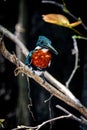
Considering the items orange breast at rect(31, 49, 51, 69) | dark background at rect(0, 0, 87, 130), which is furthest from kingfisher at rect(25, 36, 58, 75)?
dark background at rect(0, 0, 87, 130)

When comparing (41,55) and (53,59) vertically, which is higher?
(53,59)

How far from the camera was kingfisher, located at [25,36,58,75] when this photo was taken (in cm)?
71

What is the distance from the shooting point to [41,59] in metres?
0.73

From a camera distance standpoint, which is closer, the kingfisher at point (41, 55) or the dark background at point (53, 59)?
the kingfisher at point (41, 55)

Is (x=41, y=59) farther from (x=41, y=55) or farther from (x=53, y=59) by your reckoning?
(x=53, y=59)

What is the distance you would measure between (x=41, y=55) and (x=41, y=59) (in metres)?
0.02

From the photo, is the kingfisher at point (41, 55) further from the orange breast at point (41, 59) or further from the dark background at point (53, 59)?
the dark background at point (53, 59)

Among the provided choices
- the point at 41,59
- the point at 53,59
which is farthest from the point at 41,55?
the point at 53,59

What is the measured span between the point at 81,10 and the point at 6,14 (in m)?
0.40

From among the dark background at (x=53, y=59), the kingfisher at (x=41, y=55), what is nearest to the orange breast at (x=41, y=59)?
the kingfisher at (x=41, y=55)

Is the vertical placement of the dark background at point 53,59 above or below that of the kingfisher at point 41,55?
above

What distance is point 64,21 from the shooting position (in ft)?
2.19

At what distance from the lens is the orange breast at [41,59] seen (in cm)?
72

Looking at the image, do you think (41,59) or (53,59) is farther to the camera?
(53,59)
